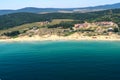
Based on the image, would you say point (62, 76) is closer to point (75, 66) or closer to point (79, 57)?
point (75, 66)

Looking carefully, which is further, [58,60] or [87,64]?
[58,60]

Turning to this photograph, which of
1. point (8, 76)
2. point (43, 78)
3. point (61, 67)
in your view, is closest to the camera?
point (43, 78)

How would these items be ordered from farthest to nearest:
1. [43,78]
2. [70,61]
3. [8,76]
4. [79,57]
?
[79,57] < [70,61] < [8,76] < [43,78]

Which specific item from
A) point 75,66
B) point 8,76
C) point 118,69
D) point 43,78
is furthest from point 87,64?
point 8,76

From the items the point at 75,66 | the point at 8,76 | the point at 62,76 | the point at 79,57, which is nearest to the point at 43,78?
the point at 62,76

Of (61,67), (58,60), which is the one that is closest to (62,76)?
(61,67)

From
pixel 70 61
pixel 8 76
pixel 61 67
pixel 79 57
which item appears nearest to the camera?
pixel 8 76

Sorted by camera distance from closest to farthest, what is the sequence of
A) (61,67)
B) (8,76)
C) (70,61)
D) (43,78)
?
(43,78)
(8,76)
(61,67)
(70,61)

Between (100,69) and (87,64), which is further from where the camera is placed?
(87,64)

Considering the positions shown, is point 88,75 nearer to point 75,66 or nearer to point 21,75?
point 75,66
